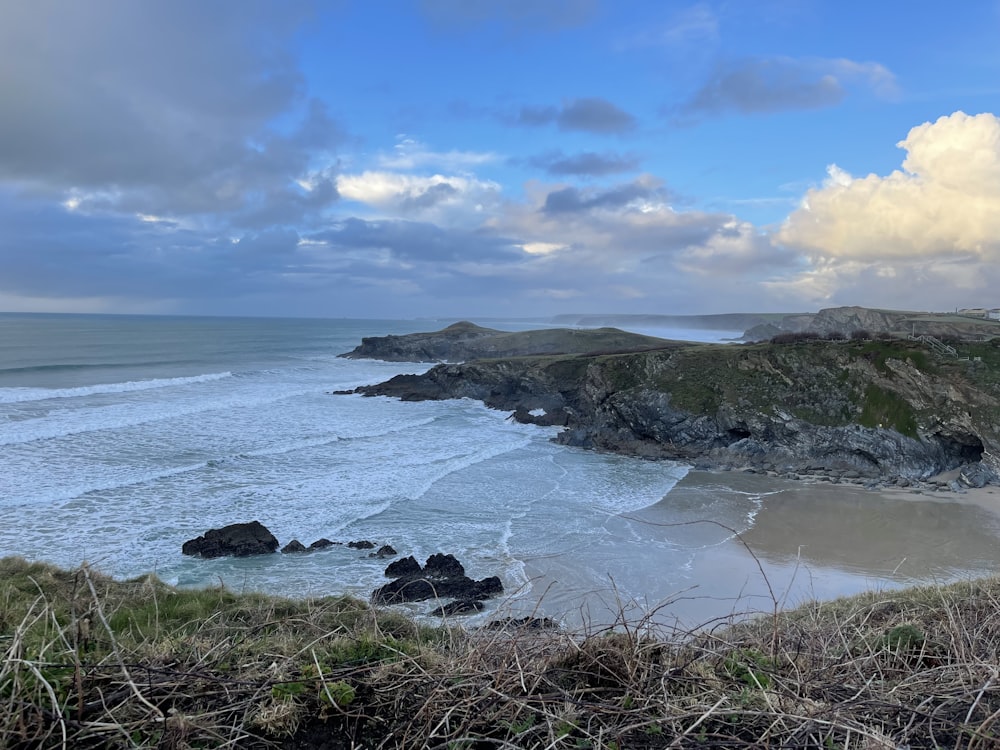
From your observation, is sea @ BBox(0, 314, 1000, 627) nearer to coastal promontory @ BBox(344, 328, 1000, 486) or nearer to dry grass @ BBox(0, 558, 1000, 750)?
dry grass @ BBox(0, 558, 1000, 750)

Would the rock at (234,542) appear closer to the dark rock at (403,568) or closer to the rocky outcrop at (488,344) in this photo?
the dark rock at (403,568)

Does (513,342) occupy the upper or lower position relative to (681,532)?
upper

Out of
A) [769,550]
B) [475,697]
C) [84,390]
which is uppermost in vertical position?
[475,697]

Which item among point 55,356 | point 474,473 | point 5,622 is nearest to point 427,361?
point 55,356

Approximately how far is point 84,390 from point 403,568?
4286 cm

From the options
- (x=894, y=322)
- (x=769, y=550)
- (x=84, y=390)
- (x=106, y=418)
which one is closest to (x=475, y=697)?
(x=769, y=550)

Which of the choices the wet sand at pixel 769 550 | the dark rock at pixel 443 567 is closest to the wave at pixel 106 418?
the dark rock at pixel 443 567

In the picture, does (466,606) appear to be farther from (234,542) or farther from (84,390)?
(84,390)

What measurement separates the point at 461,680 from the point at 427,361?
8099cm

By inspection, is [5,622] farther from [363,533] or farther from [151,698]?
[363,533]

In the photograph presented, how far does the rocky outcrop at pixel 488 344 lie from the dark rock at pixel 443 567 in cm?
5477

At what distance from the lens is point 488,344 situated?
8225cm

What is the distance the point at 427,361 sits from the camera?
8338 centimetres

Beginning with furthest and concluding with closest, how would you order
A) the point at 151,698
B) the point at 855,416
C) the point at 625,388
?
the point at 625,388, the point at 855,416, the point at 151,698
